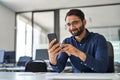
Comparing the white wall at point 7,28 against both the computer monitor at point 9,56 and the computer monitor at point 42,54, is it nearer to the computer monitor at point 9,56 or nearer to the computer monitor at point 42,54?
the computer monitor at point 9,56

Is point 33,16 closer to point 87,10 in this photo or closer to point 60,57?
point 87,10

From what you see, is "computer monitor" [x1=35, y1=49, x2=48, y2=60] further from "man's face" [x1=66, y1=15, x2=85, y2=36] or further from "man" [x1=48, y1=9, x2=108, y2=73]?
"man's face" [x1=66, y1=15, x2=85, y2=36]

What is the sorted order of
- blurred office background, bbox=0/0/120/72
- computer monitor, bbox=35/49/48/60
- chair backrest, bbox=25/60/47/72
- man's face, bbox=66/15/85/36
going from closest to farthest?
1. man's face, bbox=66/15/85/36
2. chair backrest, bbox=25/60/47/72
3. computer monitor, bbox=35/49/48/60
4. blurred office background, bbox=0/0/120/72

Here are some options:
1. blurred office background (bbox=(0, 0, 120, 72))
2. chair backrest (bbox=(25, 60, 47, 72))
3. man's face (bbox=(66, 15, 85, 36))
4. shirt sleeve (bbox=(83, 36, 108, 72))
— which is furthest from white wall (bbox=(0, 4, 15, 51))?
shirt sleeve (bbox=(83, 36, 108, 72))

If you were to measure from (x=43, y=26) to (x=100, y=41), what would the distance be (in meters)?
6.67

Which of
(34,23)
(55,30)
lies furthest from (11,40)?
(55,30)

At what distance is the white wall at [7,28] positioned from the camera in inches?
301

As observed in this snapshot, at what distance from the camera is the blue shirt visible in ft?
5.19

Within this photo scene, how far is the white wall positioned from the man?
6092mm

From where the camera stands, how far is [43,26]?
8305mm

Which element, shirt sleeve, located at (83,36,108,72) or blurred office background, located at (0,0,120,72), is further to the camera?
blurred office background, located at (0,0,120,72)

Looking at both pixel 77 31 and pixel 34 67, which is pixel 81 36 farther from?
pixel 34 67

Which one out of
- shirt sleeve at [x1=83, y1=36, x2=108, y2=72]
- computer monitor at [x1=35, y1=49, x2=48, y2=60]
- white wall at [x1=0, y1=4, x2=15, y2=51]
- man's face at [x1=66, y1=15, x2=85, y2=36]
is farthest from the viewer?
white wall at [x1=0, y1=4, x2=15, y2=51]

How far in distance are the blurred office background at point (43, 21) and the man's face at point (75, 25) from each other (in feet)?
18.5
